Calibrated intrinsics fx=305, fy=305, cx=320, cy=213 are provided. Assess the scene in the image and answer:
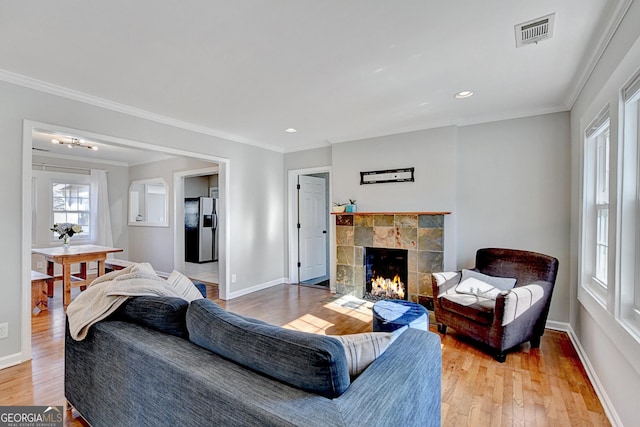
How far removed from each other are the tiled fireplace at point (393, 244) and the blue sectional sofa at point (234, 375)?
2504 millimetres

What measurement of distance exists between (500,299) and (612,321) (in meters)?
0.75

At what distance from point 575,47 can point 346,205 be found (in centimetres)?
302

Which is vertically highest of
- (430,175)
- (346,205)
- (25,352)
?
(430,175)

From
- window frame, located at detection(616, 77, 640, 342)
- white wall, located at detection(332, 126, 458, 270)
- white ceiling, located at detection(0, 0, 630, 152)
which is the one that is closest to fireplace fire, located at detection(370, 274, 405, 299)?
white wall, located at detection(332, 126, 458, 270)

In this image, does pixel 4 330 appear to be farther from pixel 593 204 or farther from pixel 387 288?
pixel 593 204

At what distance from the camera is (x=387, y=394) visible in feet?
3.28

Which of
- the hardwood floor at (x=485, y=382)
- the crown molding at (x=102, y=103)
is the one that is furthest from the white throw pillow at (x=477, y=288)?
the crown molding at (x=102, y=103)

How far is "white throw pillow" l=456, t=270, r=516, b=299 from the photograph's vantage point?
291 centimetres

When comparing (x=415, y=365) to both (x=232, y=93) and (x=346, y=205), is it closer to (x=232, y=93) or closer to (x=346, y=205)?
(x=232, y=93)

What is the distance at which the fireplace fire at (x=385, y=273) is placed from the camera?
4156mm

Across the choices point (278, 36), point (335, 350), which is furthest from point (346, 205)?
point (335, 350)

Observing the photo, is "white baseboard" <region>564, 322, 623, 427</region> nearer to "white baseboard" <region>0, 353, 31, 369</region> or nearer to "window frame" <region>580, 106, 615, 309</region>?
"window frame" <region>580, 106, 615, 309</region>

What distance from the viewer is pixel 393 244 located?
4137mm

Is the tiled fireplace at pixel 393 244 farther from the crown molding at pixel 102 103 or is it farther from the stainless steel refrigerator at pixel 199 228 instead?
the stainless steel refrigerator at pixel 199 228
